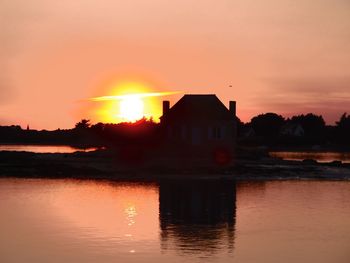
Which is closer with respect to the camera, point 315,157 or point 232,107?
point 232,107

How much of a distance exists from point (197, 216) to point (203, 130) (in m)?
39.1

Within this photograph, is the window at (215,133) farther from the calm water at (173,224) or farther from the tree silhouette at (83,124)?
the tree silhouette at (83,124)

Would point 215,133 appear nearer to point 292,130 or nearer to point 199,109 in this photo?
point 199,109

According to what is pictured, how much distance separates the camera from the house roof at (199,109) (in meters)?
72.1

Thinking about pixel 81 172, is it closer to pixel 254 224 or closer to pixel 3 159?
pixel 3 159

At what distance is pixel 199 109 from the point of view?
73.1 m

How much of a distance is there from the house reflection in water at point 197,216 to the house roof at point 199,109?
881 inches

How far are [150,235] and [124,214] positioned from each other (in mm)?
6251

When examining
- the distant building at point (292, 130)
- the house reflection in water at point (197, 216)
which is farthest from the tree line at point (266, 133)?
the house reflection in water at point (197, 216)

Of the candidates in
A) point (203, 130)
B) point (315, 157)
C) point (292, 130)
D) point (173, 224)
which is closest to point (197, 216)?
point (173, 224)

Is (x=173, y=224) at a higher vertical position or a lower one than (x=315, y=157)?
lower

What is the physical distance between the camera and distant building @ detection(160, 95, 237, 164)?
71375 millimetres

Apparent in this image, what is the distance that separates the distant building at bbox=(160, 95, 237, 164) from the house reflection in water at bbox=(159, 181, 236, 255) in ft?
69.0

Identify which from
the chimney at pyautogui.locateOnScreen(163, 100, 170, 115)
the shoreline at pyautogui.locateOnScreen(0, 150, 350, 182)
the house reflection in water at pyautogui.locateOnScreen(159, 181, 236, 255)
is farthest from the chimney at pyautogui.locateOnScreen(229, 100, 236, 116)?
the house reflection in water at pyautogui.locateOnScreen(159, 181, 236, 255)
